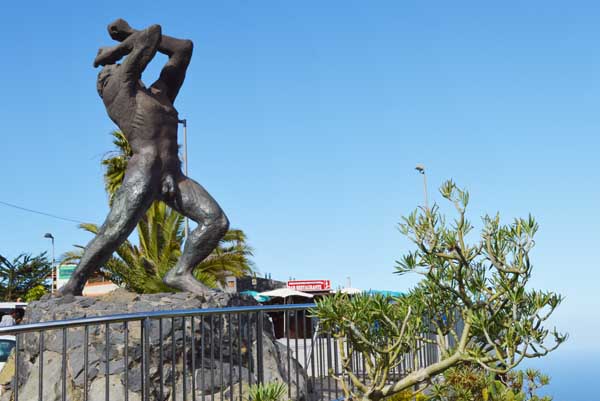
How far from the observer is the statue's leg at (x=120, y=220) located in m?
7.24

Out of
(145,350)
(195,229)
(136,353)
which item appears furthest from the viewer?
(195,229)

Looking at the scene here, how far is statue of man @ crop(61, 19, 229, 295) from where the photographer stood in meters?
7.27

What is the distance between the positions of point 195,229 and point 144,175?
770mm

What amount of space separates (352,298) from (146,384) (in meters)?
1.31

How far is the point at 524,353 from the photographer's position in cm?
395

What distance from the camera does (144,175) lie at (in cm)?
731

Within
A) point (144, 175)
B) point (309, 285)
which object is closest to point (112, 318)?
point (144, 175)

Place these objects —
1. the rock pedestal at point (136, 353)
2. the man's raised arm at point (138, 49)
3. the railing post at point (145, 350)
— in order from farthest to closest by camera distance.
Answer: the man's raised arm at point (138, 49), the rock pedestal at point (136, 353), the railing post at point (145, 350)

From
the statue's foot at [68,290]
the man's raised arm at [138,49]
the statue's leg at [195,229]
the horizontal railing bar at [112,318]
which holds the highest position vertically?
the man's raised arm at [138,49]

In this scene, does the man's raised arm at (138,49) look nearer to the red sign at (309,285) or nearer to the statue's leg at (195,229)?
the statue's leg at (195,229)

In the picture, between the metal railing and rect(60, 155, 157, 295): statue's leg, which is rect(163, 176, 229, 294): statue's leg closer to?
rect(60, 155, 157, 295): statue's leg

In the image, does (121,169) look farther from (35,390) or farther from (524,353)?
(524,353)

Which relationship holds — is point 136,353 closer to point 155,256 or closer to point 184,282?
point 184,282

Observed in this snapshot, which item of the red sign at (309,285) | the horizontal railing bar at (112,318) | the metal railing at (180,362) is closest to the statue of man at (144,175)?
the metal railing at (180,362)
